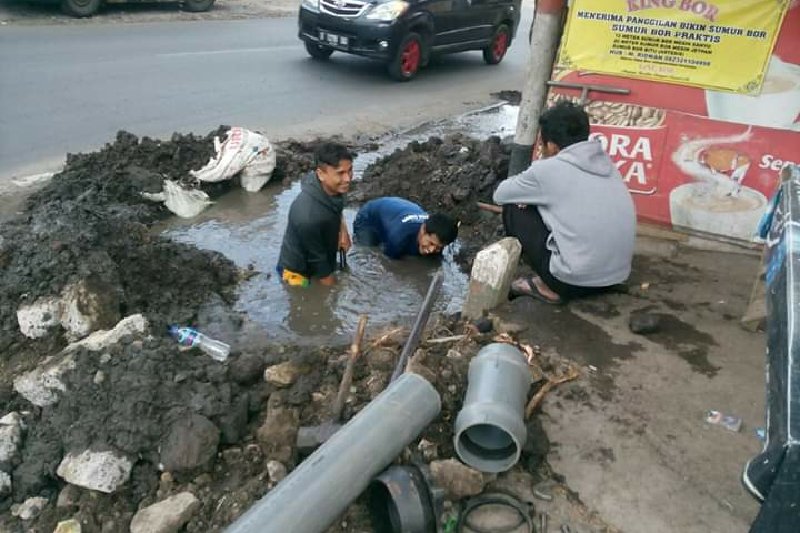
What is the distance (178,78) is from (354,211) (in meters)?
5.23

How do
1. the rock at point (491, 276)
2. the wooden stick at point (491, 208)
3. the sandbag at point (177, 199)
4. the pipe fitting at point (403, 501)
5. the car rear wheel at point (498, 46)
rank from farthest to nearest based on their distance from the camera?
the car rear wheel at point (498, 46) → the sandbag at point (177, 199) → the wooden stick at point (491, 208) → the rock at point (491, 276) → the pipe fitting at point (403, 501)

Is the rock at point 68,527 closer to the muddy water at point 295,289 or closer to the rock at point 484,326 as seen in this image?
the muddy water at point 295,289

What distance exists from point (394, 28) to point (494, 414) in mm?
9819

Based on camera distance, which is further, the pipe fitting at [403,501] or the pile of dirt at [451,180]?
the pile of dirt at [451,180]

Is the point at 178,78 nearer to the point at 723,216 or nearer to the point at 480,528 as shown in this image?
the point at 723,216

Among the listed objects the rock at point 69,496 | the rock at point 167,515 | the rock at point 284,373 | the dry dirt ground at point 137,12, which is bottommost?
the rock at point 69,496

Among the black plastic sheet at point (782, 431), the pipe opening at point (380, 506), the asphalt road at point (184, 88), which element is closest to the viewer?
the black plastic sheet at point (782, 431)

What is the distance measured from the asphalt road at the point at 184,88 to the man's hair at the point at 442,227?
387 cm

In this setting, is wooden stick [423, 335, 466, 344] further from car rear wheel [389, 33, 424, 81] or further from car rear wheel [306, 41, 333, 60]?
car rear wheel [306, 41, 333, 60]

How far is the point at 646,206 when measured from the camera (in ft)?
19.1

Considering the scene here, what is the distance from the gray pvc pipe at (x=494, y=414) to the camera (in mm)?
3029

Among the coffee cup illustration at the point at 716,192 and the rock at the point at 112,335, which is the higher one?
the coffee cup illustration at the point at 716,192

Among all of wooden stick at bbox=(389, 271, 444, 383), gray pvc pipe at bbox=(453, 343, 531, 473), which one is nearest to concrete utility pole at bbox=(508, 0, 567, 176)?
wooden stick at bbox=(389, 271, 444, 383)

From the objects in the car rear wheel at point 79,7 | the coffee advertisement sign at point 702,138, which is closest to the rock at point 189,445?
the coffee advertisement sign at point 702,138
